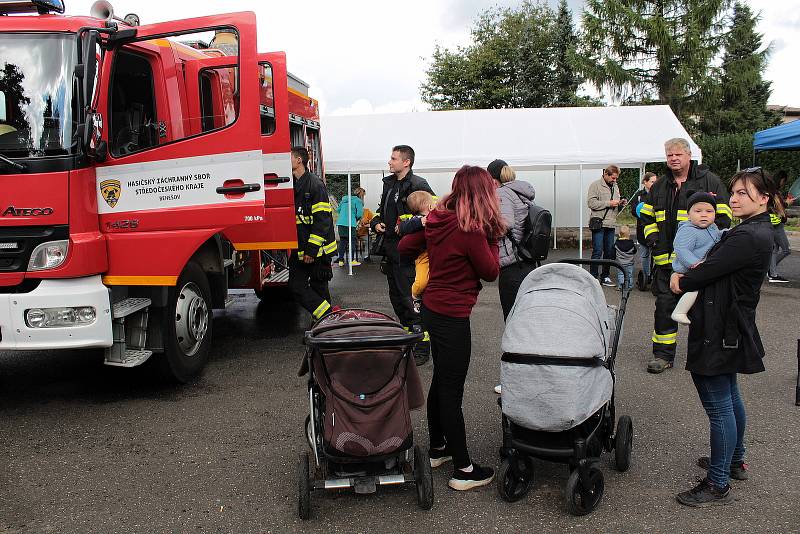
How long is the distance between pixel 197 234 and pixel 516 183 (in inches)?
99.5

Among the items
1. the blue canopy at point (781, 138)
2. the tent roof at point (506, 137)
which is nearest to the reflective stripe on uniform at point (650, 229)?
the tent roof at point (506, 137)

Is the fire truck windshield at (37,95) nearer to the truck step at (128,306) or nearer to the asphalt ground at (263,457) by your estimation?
the truck step at (128,306)

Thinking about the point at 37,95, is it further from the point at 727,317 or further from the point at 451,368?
the point at 727,317

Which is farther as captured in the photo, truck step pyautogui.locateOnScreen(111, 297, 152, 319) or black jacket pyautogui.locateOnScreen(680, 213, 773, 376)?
truck step pyautogui.locateOnScreen(111, 297, 152, 319)

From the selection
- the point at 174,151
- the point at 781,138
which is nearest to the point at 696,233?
the point at 174,151

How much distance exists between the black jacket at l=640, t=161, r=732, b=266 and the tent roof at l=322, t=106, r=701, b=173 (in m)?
6.37

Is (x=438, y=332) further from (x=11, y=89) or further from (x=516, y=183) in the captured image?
(x=11, y=89)

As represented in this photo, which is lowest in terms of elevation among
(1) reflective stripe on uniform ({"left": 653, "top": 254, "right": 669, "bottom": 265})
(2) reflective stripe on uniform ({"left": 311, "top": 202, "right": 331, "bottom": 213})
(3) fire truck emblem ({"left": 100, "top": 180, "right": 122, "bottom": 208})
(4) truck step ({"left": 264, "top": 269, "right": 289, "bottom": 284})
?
(4) truck step ({"left": 264, "top": 269, "right": 289, "bottom": 284})

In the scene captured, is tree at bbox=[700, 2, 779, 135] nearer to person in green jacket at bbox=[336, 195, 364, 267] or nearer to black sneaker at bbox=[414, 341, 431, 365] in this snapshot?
person in green jacket at bbox=[336, 195, 364, 267]

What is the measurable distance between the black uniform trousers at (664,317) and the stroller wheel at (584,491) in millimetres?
2945

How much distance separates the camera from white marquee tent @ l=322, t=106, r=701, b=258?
12.7 m

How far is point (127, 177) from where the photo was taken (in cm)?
528

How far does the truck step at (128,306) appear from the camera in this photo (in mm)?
5078

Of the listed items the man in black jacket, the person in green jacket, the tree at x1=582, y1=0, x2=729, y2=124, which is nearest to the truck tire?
the man in black jacket
